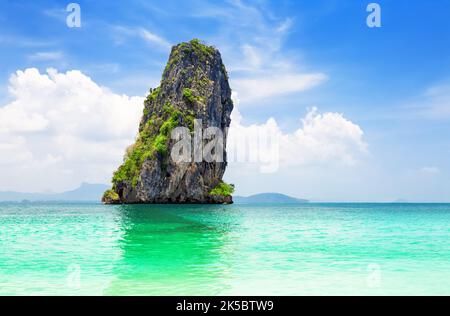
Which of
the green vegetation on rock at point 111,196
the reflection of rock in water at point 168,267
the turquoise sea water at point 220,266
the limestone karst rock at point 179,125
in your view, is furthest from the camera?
the green vegetation on rock at point 111,196

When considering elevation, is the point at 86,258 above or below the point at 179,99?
below

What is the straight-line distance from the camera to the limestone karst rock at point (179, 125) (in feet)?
274

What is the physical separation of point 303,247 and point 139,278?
9536 millimetres

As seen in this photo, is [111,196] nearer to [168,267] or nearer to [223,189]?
[223,189]

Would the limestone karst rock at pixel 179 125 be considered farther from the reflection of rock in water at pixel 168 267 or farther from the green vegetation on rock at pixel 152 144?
the reflection of rock in water at pixel 168 267

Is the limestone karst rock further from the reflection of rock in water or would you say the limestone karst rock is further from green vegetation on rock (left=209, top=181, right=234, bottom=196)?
the reflection of rock in water

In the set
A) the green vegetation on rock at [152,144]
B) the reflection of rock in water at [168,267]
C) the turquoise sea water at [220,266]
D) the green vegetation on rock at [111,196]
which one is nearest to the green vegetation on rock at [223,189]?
the green vegetation on rock at [152,144]

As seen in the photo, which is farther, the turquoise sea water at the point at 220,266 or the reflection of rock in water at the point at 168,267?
the turquoise sea water at the point at 220,266

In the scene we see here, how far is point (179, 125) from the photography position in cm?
8519

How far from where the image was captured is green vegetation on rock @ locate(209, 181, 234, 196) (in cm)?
8764

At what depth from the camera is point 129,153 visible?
8994 cm

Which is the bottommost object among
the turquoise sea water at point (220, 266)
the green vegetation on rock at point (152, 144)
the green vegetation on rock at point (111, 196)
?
the turquoise sea water at point (220, 266)
